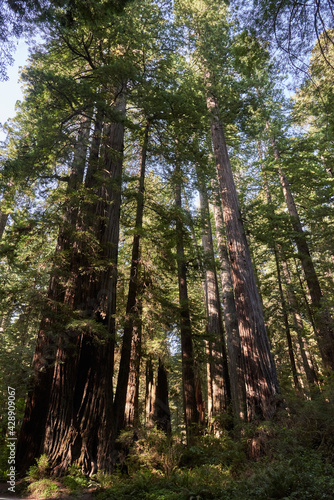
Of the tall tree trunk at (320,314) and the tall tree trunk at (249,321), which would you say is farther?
the tall tree trunk at (320,314)

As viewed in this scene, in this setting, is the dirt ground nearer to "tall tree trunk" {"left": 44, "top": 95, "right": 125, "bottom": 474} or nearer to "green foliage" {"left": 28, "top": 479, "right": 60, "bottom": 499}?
"green foliage" {"left": 28, "top": 479, "right": 60, "bottom": 499}

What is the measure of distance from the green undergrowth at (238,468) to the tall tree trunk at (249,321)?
0.49 metres

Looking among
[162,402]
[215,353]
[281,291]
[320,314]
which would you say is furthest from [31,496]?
[281,291]

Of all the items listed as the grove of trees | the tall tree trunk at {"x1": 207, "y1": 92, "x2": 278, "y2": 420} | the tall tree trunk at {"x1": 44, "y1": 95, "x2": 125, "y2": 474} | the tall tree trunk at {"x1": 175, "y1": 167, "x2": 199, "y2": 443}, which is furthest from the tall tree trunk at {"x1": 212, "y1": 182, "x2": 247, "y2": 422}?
the tall tree trunk at {"x1": 44, "y1": 95, "x2": 125, "y2": 474}

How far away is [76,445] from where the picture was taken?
19.5ft

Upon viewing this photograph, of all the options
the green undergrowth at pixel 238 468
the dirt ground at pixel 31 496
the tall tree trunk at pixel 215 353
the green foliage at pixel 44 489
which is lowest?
the dirt ground at pixel 31 496

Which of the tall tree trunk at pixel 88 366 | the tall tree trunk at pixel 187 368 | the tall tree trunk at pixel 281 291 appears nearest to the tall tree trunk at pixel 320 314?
the tall tree trunk at pixel 281 291

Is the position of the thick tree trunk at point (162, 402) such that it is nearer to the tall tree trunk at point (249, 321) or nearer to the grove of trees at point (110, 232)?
the grove of trees at point (110, 232)

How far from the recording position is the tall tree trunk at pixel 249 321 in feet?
21.5

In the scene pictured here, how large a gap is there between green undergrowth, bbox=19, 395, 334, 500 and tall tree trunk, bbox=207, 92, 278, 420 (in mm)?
487

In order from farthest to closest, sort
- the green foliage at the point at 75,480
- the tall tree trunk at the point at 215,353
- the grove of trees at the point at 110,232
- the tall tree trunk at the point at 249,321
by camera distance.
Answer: the tall tree trunk at the point at 215,353 → the tall tree trunk at the point at 249,321 → the grove of trees at the point at 110,232 → the green foliage at the point at 75,480

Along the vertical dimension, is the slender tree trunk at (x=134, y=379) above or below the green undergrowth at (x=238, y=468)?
above

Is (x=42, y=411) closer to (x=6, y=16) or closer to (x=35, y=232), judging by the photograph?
(x=35, y=232)

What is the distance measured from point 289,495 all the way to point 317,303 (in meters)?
10.3
